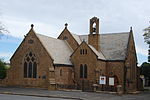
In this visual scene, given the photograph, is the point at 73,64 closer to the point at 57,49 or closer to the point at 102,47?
the point at 57,49

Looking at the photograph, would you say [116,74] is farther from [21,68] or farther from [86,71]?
[21,68]

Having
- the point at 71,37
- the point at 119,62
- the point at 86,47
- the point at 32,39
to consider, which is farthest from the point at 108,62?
the point at 32,39

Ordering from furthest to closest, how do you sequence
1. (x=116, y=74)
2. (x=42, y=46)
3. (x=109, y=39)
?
1. (x=109, y=39)
2. (x=116, y=74)
3. (x=42, y=46)

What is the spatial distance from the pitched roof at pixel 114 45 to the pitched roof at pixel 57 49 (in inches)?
267

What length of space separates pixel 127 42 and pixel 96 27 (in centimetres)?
641

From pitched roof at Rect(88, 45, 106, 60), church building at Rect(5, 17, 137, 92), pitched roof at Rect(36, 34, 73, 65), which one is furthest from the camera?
pitched roof at Rect(88, 45, 106, 60)

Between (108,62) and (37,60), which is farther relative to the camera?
(108,62)

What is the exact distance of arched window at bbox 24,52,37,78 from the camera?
47094mm

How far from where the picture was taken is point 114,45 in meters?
52.9

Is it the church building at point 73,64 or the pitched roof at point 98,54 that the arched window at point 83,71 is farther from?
the pitched roof at point 98,54

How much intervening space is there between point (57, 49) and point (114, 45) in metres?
11.1

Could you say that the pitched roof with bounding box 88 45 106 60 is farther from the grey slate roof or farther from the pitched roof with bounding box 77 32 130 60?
the pitched roof with bounding box 77 32 130 60

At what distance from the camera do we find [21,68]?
4834 cm

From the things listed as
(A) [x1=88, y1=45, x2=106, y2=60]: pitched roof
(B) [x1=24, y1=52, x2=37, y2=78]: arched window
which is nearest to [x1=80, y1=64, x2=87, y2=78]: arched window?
(A) [x1=88, y1=45, x2=106, y2=60]: pitched roof
